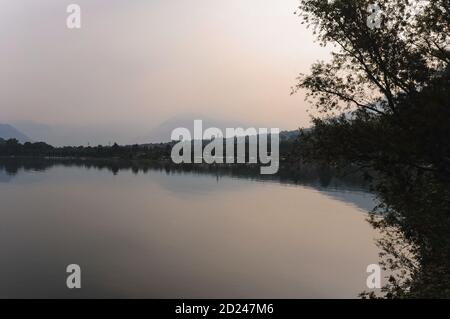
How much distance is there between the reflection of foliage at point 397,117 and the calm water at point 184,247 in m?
22.8

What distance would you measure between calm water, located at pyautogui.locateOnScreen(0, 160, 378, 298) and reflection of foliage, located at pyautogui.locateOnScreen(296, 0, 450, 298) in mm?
22762

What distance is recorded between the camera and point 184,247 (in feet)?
193

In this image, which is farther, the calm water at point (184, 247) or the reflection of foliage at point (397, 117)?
the calm water at point (184, 247)

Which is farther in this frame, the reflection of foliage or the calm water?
the calm water

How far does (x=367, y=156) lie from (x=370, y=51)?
518 cm

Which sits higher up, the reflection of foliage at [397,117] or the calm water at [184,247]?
the reflection of foliage at [397,117]

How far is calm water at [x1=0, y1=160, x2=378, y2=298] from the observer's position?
41.2 meters

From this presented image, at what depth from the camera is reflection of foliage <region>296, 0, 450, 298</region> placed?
17.4 meters

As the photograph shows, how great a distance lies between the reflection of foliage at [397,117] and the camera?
685 inches

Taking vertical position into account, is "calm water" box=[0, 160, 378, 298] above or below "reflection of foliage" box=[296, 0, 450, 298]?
below

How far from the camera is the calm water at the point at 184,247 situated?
4116 cm
